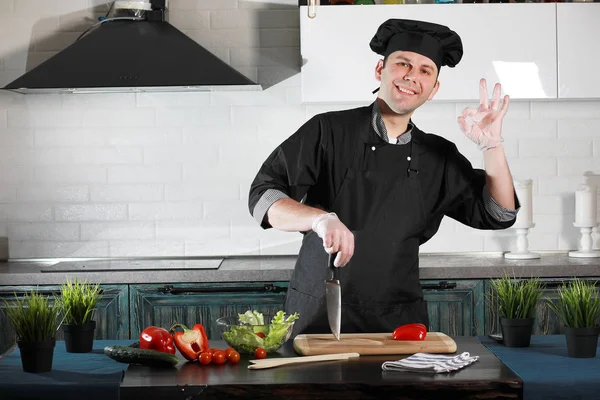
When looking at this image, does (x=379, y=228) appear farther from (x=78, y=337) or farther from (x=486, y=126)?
(x=78, y=337)

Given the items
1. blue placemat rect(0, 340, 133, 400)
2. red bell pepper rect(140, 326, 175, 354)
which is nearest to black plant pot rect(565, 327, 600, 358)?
red bell pepper rect(140, 326, 175, 354)

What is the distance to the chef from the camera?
10.7ft

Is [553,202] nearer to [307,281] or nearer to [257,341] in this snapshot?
[307,281]

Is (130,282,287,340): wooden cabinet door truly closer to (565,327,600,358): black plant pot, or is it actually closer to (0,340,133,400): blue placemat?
(0,340,133,400): blue placemat

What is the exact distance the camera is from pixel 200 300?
4.39 m

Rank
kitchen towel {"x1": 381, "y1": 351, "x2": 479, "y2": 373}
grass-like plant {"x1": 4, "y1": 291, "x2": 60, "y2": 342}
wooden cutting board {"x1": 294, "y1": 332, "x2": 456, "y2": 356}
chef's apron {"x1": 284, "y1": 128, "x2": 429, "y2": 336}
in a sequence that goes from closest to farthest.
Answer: kitchen towel {"x1": 381, "y1": 351, "x2": 479, "y2": 373}
grass-like plant {"x1": 4, "y1": 291, "x2": 60, "y2": 342}
wooden cutting board {"x1": 294, "y1": 332, "x2": 456, "y2": 356}
chef's apron {"x1": 284, "y1": 128, "x2": 429, "y2": 336}

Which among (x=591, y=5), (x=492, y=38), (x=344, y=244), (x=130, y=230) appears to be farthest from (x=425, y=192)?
(x=130, y=230)

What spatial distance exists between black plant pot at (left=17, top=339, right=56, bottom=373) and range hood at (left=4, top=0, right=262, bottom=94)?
6.86 feet

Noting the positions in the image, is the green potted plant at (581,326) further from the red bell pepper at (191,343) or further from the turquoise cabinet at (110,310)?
the turquoise cabinet at (110,310)

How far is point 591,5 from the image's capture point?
4.60 meters

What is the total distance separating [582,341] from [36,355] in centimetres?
160

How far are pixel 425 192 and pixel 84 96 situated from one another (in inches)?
95.3

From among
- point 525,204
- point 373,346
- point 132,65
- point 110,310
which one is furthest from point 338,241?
point 525,204

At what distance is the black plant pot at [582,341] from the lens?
264cm
